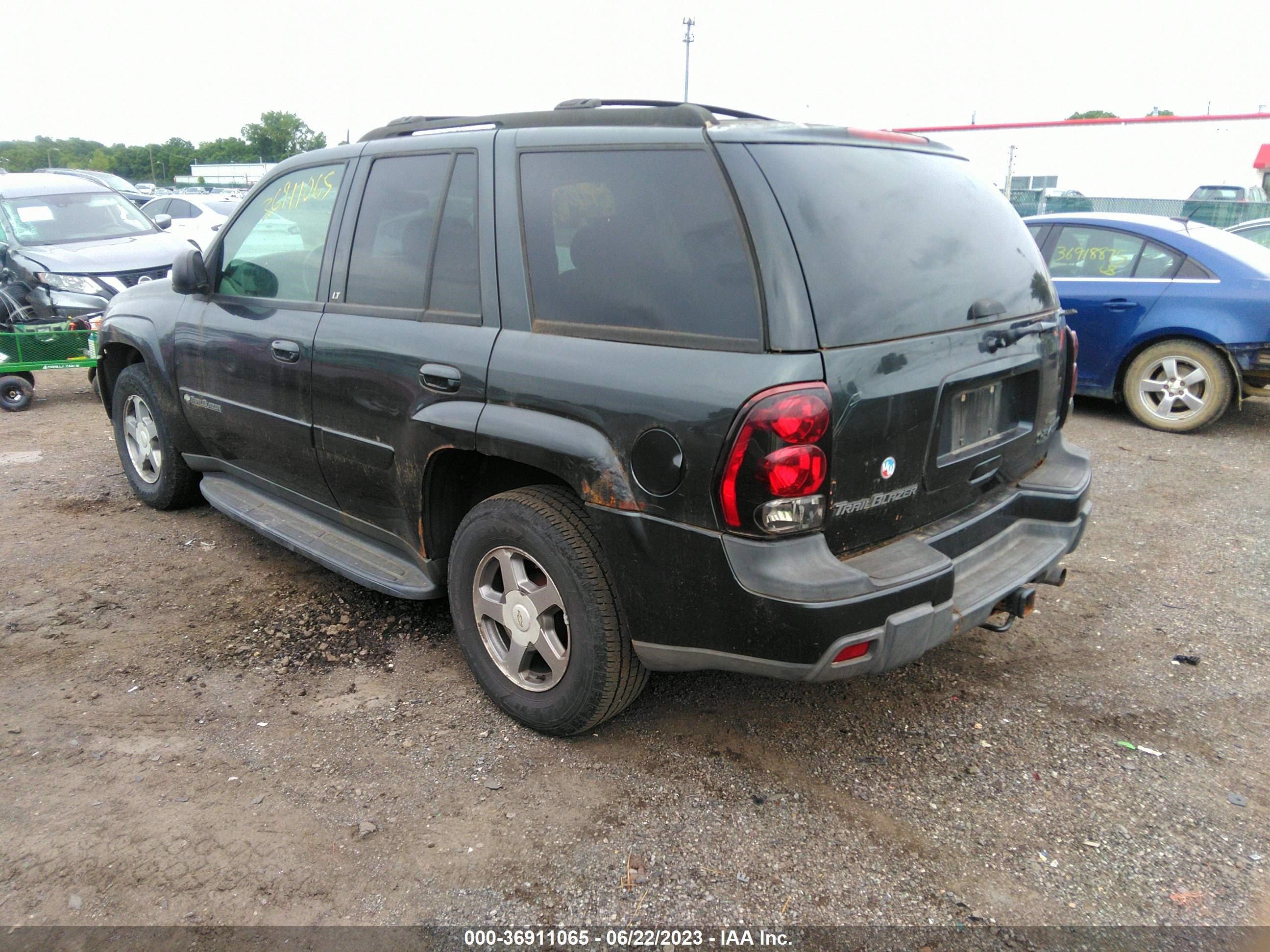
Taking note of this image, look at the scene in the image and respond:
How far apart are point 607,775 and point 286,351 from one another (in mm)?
2158

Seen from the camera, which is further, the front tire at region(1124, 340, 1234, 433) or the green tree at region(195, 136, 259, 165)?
the green tree at region(195, 136, 259, 165)

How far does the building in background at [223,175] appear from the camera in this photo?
62.1m

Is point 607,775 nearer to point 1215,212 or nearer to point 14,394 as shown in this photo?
point 14,394

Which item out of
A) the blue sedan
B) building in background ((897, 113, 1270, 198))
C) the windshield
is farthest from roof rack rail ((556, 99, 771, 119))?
building in background ((897, 113, 1270, 198))

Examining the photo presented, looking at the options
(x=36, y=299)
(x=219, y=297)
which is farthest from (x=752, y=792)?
(x=36, y=299)

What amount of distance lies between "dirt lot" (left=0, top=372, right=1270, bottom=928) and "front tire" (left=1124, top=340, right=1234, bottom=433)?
3072 mm

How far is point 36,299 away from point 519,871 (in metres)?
8.95

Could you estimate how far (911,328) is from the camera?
2.62 meters

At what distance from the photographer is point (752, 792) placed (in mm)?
2803

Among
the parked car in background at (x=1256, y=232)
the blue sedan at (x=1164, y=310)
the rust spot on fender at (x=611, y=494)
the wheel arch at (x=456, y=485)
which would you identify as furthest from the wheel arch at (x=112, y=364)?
the parked car in background at (x=1256, y=232)

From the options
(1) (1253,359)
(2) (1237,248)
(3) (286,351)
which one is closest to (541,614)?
(3) (286,351)

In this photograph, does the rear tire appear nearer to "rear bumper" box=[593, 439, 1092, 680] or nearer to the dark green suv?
the dark green suv

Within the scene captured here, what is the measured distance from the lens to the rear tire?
7.78 metres

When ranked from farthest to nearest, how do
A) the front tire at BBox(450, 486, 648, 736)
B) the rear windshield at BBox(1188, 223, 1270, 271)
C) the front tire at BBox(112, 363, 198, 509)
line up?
the rear windshield at BBox(1188, 223, 1270, 271)
the front tire at BBox(112, 363, 198, 509)
the front tire at BBox(450, 486, 648, 736)
